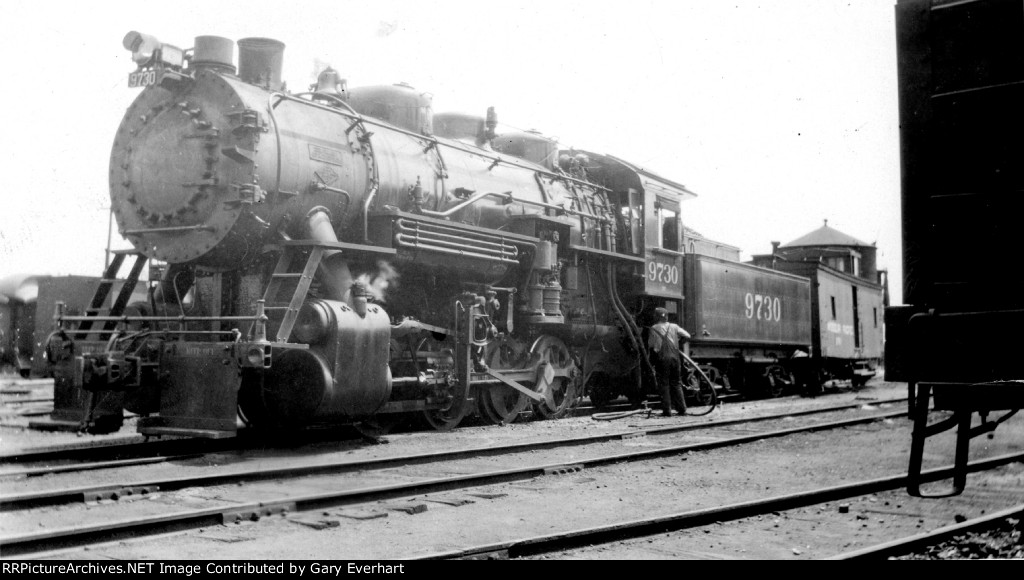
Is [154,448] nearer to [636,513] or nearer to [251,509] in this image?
[251,509]

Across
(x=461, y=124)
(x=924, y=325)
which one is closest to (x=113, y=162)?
(x=461, y=124)

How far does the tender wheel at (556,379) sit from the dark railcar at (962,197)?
24.1 ft

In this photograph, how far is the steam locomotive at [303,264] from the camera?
7.40 m

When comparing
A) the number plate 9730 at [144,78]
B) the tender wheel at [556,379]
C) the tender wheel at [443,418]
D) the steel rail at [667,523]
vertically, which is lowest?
the steel rail at [667,523]

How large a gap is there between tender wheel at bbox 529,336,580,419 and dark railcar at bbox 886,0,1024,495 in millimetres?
7342

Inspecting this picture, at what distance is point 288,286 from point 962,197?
5732 millimetres

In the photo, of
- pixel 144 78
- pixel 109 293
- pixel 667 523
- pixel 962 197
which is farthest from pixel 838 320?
pixel 962 197

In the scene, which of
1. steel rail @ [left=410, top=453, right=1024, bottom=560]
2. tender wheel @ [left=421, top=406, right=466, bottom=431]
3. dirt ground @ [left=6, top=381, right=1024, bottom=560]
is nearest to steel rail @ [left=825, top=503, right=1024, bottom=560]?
dirt ground @ [left=6, top=381, right=1024, bottom=560]

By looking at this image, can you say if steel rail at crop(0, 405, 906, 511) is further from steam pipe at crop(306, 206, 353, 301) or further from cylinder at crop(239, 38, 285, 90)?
cylinder at crop(239, 38, 285, 90)

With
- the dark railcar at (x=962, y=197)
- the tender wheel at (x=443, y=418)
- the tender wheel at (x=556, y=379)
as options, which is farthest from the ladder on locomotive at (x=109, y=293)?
the dark railcar at (x=962, y=197)

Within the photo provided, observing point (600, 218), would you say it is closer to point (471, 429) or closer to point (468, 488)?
point (471, 429)

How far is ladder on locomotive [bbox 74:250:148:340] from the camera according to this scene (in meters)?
7.99

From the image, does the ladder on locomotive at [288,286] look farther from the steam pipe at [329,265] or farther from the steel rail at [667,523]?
the steel rail at [667,523]
